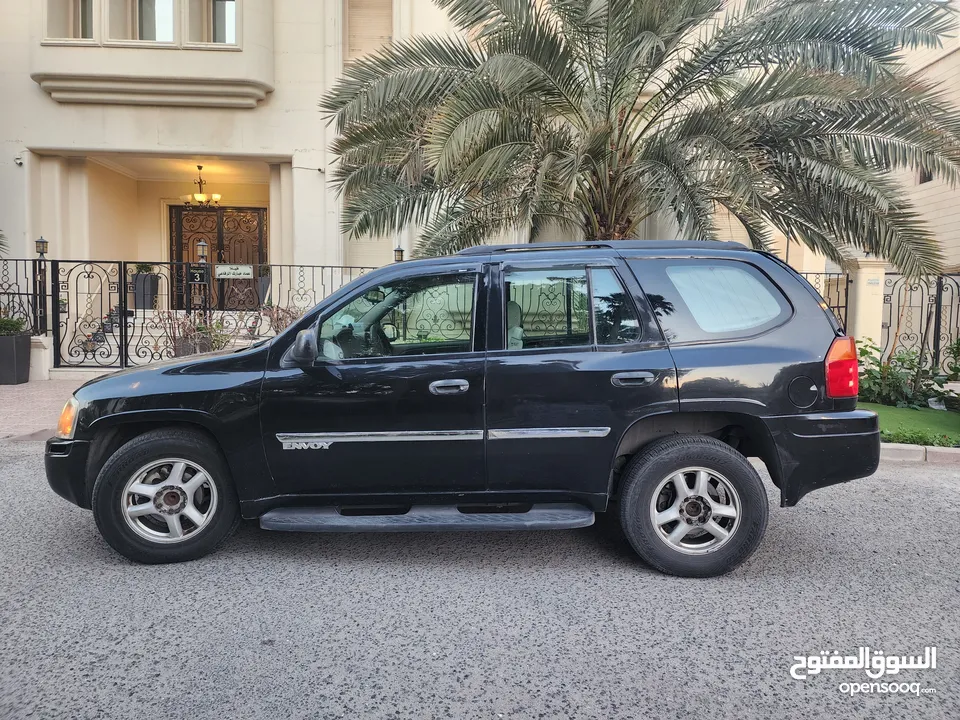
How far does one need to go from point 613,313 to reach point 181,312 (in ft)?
40.4

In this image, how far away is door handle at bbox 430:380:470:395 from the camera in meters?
3.96

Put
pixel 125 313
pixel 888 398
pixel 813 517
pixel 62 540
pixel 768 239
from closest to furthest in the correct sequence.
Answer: pixel 62 540 → pixel 813 517 → pixel 768 239 → pixel 888 398 → pixel 125 313

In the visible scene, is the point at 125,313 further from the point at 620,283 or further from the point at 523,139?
the point at 620,283

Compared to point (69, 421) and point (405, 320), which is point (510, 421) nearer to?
point (405, 320)

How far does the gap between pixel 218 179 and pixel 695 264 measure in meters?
16.9

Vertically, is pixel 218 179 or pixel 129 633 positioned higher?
pixel 218 179

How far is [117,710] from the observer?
104 inches

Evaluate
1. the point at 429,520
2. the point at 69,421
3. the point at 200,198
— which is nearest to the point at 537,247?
the point at 429,520

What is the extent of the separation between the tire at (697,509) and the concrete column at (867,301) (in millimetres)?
9095

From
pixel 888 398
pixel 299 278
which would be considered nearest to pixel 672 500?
pixel 888 398

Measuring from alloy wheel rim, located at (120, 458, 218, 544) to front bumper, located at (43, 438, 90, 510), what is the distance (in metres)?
0.35

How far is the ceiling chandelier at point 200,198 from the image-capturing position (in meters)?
18.1

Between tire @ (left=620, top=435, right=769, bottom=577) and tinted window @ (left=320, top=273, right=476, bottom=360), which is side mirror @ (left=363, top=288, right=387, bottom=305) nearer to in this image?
tinted window @ (left=320, top=273, right=476, bottom=360)

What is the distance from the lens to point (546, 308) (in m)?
4.22
